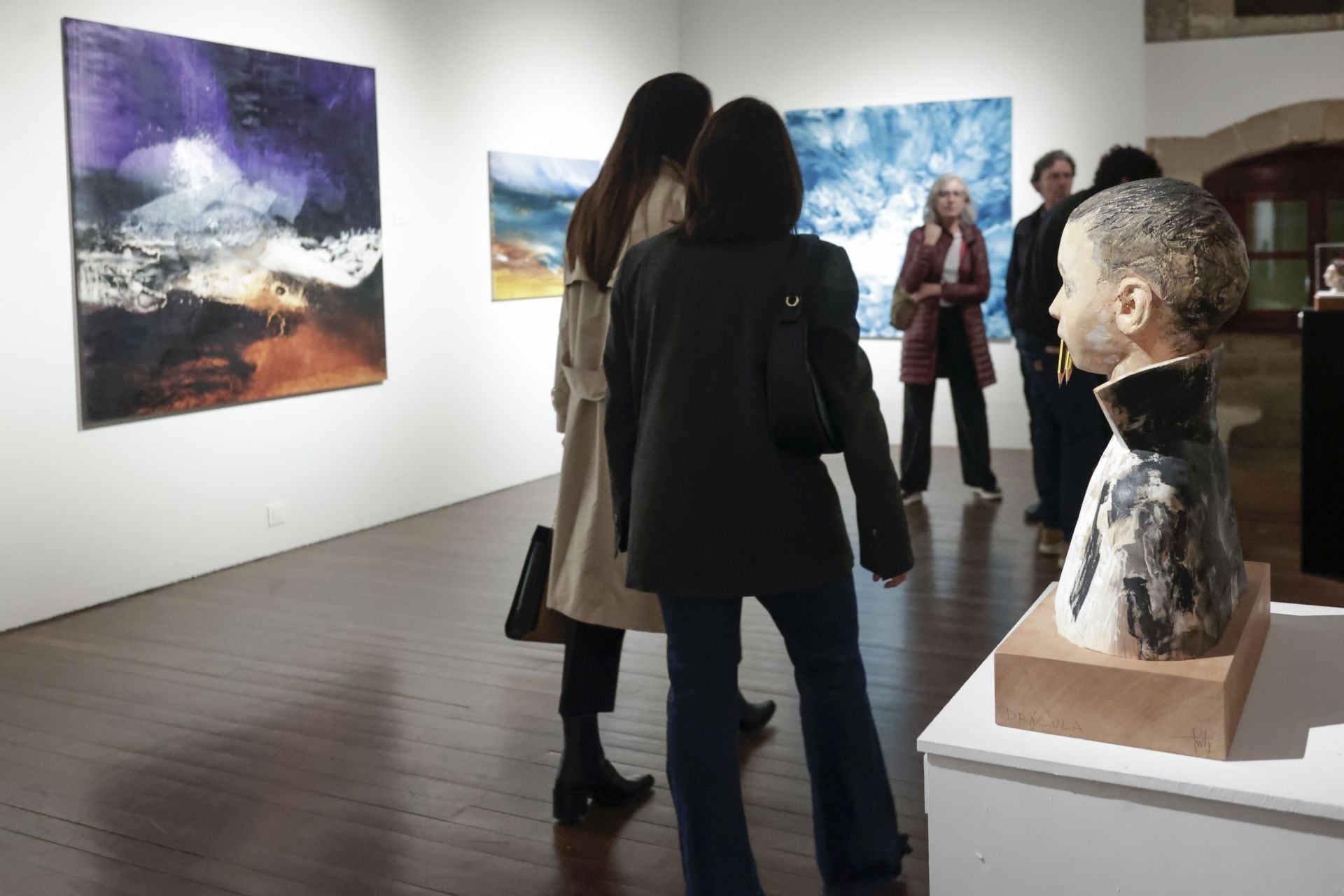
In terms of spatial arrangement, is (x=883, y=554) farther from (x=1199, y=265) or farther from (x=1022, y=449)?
(x=1022, y=449)

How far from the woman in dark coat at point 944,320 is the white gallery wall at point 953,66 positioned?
7.03 feet

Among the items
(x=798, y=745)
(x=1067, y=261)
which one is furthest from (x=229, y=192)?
(x=1067, y=261)

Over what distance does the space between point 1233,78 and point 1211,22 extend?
0.37 metres

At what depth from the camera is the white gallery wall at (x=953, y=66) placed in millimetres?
8383

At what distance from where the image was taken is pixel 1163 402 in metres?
1.29

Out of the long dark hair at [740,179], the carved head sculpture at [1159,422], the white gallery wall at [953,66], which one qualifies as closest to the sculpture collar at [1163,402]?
the carved head sculpture at [1159,422]

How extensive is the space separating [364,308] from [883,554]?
4950 mm

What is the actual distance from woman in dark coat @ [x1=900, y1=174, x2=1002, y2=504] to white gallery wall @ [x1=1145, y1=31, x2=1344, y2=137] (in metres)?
2.41

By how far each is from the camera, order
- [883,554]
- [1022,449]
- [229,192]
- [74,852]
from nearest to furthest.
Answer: [883,554] < [74,852] < [229,192] < [1022,449]

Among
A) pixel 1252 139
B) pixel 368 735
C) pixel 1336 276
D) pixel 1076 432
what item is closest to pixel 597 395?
pixel 368 735

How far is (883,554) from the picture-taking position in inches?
80.3

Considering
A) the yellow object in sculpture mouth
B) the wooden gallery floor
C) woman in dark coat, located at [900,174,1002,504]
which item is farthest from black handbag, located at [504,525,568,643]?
woman in dark coat, located at [900,174,1002,504]
